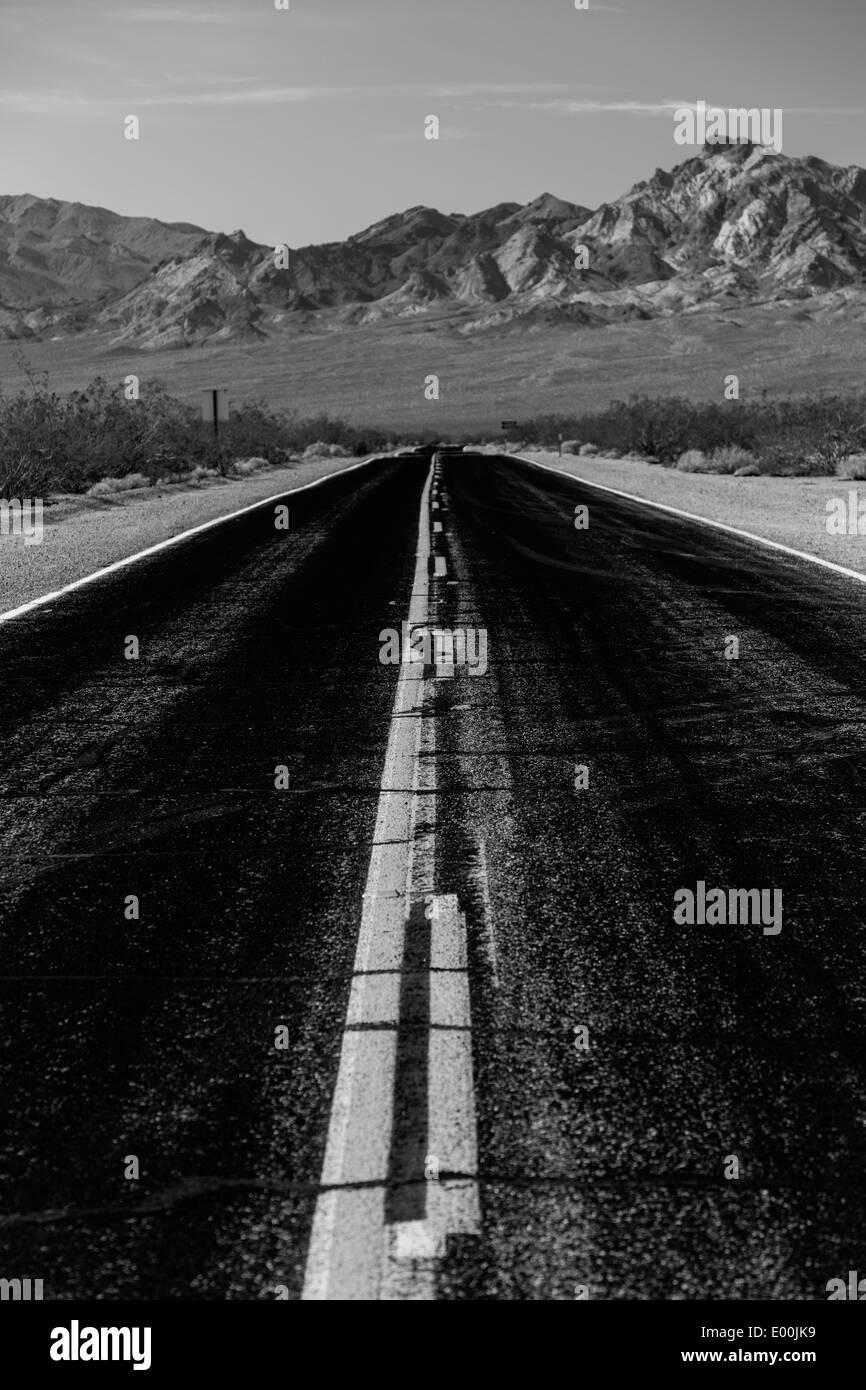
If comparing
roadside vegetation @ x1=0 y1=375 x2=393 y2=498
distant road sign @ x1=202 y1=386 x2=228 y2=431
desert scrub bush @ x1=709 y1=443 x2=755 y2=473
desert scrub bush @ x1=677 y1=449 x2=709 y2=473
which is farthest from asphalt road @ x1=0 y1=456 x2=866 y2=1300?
distant road sign @ x1=202 y1=386 x2=228 y2=431

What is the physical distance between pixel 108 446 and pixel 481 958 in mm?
30832

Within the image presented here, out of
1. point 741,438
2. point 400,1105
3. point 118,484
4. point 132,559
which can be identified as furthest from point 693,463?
point 400,1105

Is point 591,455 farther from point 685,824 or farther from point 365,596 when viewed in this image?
point 685,824

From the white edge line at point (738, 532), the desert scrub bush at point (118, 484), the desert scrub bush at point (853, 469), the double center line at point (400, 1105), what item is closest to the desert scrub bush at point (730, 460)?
the desert scrub bush at point (853, 469)

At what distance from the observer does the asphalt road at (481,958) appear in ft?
9.68

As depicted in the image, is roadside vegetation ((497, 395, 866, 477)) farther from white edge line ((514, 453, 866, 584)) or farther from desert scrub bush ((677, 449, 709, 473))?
white edge line ((514, 453, 866, 584))

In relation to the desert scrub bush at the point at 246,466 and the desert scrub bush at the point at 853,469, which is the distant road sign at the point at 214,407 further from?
the desert scrub bush at the point at 853,469

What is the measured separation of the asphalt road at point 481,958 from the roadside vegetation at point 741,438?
89.8ft

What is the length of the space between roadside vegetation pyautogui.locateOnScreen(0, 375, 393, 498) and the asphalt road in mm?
18353

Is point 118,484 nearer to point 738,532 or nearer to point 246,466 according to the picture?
point 246,466

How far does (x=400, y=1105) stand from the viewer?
3.46 m

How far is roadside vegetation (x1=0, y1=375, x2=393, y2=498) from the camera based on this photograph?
89.8ft
